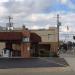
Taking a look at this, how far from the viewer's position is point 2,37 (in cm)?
7050

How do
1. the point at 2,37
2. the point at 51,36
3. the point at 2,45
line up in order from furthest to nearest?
1. the point at 51,36
2. the point at 2,45
3. the point at 2,37

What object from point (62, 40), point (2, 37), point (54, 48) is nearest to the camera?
point (2, 37)

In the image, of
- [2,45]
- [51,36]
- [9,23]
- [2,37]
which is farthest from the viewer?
[9,23]

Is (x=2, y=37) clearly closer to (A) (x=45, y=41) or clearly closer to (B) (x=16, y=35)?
(B) (x=16, y=35)

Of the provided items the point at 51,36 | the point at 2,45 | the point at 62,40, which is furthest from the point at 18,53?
the point at 62,40

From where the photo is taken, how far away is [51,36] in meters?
122

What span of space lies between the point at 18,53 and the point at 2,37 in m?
13.3

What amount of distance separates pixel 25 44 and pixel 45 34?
5244cm

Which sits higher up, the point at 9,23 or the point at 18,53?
the point at 9,23

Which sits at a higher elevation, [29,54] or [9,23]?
[9,23]

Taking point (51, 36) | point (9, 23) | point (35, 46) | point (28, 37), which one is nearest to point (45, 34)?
point (51, 36)

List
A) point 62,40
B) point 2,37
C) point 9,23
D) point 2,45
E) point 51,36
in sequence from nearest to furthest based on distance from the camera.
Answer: point 2,37 → point 2,45 → point 51,36 → point 9,23 → point 62,40

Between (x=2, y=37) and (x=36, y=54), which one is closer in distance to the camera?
(x=2, y=37)

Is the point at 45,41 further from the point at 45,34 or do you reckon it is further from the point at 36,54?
the point at 36,54
